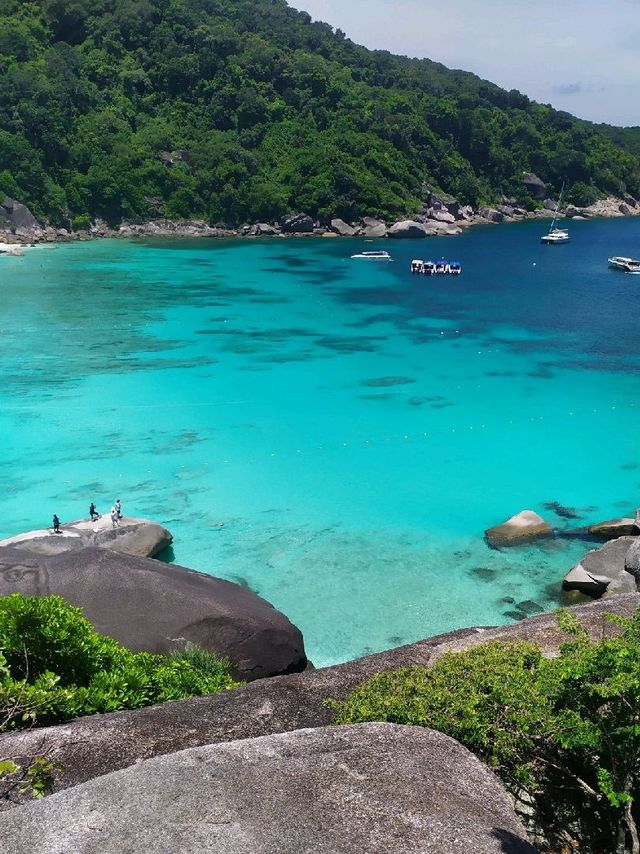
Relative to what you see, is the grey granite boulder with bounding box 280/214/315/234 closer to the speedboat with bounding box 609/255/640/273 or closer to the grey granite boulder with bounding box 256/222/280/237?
the grey granite boulder with bounding box 256/222/280/237

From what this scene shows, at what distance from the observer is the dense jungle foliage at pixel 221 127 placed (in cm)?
8825

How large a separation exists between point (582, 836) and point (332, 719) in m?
2.97

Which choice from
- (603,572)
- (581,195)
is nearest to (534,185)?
(581,195)

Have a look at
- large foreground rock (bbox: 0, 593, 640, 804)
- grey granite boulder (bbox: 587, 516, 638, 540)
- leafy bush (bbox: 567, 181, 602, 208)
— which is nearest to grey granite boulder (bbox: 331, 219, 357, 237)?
leafy bush (bbox: 567, 181, 602, 208)

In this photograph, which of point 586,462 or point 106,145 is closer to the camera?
point 586,462

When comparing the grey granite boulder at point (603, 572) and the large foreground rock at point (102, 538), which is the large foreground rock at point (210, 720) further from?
the large foreground rock at point (102, 538)

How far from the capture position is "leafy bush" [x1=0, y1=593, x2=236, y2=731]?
9359 millimetres

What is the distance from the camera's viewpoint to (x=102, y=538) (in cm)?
1983

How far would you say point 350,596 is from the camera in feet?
63.9

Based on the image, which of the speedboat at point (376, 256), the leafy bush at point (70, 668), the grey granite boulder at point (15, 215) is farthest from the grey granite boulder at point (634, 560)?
the grey granite boulder at point (15, 215)

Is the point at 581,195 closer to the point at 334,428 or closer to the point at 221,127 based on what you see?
the point at 221,127

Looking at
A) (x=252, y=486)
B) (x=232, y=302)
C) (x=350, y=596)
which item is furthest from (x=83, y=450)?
(x=232, y=302)

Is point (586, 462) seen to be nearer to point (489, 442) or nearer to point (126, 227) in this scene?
point (489, 442)

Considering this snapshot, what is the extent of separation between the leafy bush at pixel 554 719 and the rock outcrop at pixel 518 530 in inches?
Answer: 518
